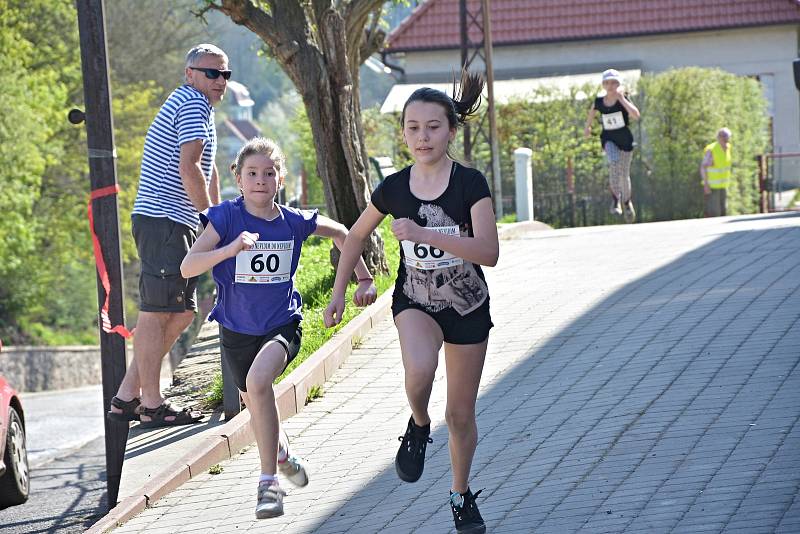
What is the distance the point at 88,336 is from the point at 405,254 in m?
44.0

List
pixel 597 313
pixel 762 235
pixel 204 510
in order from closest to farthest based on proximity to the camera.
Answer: pixel 204 510, pixel 597 313, pixel 762 235

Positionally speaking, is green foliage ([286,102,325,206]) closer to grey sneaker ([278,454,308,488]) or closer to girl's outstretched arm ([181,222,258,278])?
grey sneaker ([278,454,308,488])

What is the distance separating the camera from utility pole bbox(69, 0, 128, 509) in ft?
30.5

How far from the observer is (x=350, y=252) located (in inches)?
234

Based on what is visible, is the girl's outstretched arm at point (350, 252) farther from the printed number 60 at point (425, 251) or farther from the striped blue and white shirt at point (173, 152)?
the striped blue and white shirt at point (173, 152)

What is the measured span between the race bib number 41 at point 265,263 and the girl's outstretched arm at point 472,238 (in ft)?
3.61

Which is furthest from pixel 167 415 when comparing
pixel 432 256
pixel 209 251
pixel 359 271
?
pixel 432 256

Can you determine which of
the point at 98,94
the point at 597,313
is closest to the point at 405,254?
the point at 98,94

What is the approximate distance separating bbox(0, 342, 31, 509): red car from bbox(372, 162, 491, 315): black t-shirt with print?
5523 millimetres

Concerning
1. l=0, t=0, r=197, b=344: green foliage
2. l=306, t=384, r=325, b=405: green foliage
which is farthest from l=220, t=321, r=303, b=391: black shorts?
l=0, t=0, r=197, b=344: green foliage

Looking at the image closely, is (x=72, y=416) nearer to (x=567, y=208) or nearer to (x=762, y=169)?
(x=567, y=208)

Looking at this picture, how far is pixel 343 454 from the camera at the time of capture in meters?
7.82

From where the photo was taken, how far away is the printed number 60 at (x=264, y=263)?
6.32 metres

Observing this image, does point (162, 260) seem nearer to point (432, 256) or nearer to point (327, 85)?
point (432, 256)
